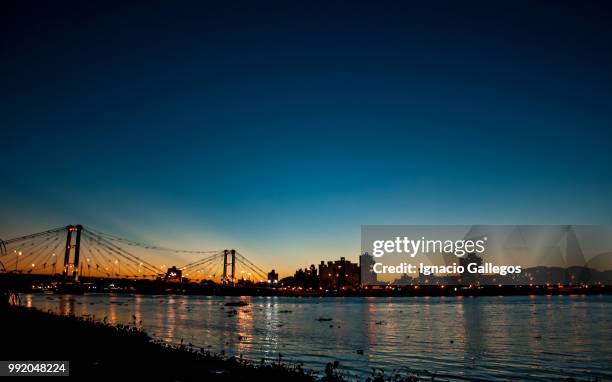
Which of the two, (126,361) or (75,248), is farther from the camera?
(75,248)

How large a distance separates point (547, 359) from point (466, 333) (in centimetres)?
1839

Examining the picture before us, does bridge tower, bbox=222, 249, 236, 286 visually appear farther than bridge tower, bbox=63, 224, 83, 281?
Yes

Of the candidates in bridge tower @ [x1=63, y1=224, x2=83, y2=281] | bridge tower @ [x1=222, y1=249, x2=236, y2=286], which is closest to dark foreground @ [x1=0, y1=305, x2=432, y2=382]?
bridge tower @ [x1=63, y1=224, x2=83, y2=281]

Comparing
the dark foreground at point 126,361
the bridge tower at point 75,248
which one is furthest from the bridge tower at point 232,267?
the dark foreground at point 126,361

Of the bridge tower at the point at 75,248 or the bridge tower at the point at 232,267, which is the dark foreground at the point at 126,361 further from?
the bridge tower at the point at 232,267

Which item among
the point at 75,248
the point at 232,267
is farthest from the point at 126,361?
the point at 232,267

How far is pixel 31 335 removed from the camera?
22.0 metres

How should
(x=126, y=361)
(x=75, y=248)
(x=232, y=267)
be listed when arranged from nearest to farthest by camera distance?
(x=126, y=361)
(x=75, y=248)
(x=232, y=267)

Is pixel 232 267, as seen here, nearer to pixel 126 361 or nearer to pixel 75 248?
pixel 75 248

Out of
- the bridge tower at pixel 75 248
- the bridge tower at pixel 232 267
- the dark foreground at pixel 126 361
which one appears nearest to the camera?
the dark foreground at pixel 126 361

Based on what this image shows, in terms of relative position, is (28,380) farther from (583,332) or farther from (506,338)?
(583,332)

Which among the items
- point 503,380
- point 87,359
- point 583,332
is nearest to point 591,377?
point 503,380

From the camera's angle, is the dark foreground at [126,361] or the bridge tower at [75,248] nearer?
the dark foreground at [126,361]

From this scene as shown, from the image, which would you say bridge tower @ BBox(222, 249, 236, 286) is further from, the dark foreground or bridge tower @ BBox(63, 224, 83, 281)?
the dark foreground
